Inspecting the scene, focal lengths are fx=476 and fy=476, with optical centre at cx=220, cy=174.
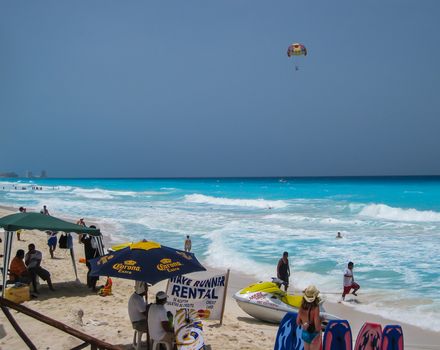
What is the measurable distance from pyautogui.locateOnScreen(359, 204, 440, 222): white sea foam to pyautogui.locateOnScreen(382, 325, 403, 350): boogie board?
33.5m

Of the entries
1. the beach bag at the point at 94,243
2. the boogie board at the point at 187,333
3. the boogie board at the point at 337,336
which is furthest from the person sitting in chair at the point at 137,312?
the beach bag at the point at 94,243

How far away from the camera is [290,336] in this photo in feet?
20.6

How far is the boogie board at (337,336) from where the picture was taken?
592cm

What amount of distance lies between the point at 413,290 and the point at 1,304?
1196 centimetres

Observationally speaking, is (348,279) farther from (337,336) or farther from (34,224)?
(34,224)

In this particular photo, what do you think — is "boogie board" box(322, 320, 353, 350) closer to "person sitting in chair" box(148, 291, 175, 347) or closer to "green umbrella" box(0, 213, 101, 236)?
"person sitting in chair" box(148, 291, 175, 347)

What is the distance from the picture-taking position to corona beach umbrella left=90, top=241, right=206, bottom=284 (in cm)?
672

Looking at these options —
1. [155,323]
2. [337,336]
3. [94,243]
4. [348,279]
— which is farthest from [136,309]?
[348,279]

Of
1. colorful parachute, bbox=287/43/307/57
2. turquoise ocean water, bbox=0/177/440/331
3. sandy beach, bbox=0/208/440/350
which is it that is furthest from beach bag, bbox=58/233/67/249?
colorful parachute, bbox=287/43/307/57

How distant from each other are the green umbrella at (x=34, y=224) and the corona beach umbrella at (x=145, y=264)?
2638 mm

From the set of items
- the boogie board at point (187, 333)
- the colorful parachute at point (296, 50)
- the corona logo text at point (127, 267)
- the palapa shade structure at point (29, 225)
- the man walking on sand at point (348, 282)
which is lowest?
the man walking on sand at point (348, 282)

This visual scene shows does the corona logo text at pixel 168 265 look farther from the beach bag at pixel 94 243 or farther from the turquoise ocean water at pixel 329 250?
the turquoise ocean water at pixel 329 250

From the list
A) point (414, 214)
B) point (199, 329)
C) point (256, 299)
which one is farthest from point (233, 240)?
point (414, 214)

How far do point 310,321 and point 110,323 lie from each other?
4.13 meters
